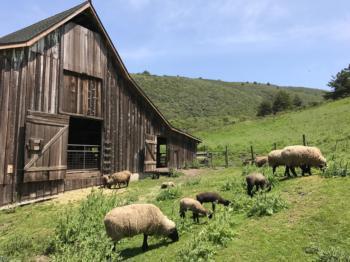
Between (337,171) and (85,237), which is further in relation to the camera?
(337,171)

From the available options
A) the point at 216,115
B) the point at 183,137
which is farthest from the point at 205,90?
the point at 183,137

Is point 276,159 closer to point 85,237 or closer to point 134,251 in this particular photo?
point 134,251

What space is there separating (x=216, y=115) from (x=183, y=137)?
53.3 m

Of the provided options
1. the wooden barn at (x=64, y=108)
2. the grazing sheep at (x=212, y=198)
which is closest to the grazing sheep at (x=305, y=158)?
the grazing sheep at (x=212, y=198)

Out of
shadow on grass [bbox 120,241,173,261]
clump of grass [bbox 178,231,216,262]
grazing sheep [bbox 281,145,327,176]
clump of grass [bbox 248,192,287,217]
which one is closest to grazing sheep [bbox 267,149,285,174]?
grazing sheep [bbox 281,145,327,176]

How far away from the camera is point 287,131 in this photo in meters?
43.9

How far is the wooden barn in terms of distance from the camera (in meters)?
16.4

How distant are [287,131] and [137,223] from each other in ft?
123

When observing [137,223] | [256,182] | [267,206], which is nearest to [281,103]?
[256,182]

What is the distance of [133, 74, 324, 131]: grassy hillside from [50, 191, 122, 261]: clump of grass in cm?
5427

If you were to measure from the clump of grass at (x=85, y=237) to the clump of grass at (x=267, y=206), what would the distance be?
4091mm

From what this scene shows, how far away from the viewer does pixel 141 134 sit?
24.7 meters

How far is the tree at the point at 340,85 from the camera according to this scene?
Result: 72688mm

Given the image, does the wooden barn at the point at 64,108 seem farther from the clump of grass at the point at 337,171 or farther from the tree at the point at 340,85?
the tree at the point at 340,85
